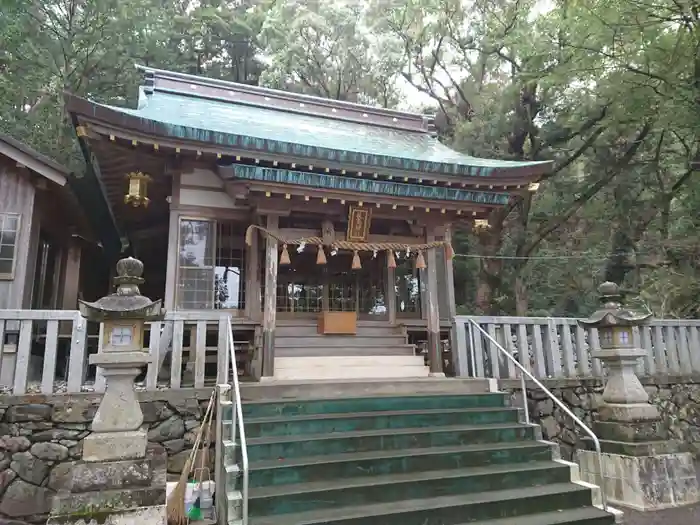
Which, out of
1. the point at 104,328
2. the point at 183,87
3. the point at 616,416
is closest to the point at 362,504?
the point at 104,328

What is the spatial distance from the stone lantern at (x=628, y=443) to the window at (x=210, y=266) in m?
5.61

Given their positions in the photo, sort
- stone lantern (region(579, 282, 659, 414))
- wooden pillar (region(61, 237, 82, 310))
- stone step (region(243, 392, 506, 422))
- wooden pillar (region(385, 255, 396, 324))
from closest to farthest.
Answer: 1. stone step (region(243, 392, 506, 422))
2. stone lantern (region(579, 282, 659, 414))
3. wooden pillar (region(385, 255, 396, 324))
4. wooden pillar (region(61, 237, 82, 310))

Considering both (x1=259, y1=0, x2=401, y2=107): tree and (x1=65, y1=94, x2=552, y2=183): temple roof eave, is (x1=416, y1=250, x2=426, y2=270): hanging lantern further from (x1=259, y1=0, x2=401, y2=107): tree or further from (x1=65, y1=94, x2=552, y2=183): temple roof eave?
(x1=259, y1=0, x2=401, y2=107): tree

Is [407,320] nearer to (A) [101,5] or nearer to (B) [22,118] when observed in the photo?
(B) [22,118]

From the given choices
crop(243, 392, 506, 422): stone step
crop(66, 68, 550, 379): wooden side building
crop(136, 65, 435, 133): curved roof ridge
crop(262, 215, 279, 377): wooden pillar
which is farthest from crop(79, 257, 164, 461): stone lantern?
crop(136, 65, 435, 133): curved roof ridge

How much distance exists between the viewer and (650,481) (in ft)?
18.6

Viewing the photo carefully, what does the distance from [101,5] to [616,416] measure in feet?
56.2

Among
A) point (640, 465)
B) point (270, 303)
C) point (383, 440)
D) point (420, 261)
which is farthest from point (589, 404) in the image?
point (270, 303)

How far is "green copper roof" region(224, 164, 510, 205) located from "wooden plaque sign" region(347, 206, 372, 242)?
0.43 metres

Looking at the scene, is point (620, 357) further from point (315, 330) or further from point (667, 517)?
point (315, 330)

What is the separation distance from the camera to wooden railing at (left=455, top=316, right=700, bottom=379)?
759cm

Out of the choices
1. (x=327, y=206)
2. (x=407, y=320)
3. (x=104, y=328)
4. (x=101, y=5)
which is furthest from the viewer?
(x=101, y=5)

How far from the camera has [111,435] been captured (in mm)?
4371

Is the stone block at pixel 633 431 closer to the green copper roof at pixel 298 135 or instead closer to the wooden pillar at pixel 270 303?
the green copper roof at pixel 298 135
